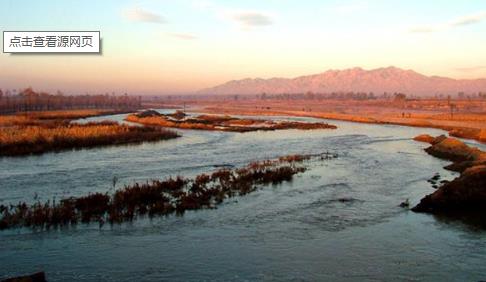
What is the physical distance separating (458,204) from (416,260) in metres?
7.20

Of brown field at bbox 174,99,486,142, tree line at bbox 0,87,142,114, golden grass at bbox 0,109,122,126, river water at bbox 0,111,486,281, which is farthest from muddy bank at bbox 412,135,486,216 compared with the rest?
tree line at bbox 0,87,142,114

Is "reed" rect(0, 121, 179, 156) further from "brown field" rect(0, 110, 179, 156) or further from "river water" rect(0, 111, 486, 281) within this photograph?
"river water" rect(0, 111, 486, 281)

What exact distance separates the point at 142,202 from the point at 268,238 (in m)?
6.57

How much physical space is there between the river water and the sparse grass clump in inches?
26.2

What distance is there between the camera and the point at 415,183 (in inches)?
1033

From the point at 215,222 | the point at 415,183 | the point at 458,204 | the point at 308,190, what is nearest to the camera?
the point at 215,222

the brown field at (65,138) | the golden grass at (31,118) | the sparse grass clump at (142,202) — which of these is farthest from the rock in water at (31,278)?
the golden grass at (31,118)

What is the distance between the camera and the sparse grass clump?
17219 mm

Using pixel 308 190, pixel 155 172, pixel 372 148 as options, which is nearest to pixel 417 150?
pixel 372 148

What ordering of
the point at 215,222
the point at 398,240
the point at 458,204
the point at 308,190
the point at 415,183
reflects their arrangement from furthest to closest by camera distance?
1. the point at 415,183
2. the point at 308,190
3. the point at 458,204
4. the point at 215,222
5. the point at 398,240

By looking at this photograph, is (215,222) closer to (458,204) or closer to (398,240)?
(398,240)

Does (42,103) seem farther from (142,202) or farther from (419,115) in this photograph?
(142,202)

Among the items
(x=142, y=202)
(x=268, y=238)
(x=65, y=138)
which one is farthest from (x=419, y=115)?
(x=268, y=238)

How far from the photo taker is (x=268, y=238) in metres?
16.5
